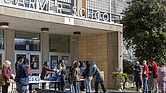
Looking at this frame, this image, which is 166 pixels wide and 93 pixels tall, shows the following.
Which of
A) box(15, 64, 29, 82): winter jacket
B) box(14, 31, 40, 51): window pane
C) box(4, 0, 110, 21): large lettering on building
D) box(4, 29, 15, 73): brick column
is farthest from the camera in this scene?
box(14, 31, 40, 51): window pane

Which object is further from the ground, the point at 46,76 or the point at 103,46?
the point at 103,46

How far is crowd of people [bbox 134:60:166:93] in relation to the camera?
48.5ft

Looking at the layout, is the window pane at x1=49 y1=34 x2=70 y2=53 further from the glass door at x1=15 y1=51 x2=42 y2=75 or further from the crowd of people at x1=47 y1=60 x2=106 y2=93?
the crowd of people at x1=47 y1=60 x2=106 y2=93

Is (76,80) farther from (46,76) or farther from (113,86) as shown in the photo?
(113,86)

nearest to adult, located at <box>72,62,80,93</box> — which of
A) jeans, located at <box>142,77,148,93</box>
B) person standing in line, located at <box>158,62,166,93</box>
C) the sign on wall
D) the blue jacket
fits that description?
the blue jacket

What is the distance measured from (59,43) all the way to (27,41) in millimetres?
2617

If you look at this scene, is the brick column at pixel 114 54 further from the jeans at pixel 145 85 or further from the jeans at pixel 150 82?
the jeans at pixel 145 85

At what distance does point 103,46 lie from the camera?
1998 centimetres

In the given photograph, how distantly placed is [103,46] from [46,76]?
544cm

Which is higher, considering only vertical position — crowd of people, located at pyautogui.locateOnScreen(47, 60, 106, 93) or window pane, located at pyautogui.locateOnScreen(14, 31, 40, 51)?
window pane, located at pyautogui.locateOnScreen(14, 31, 40, 51)

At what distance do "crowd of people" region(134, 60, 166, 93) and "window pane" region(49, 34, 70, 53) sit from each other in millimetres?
5383

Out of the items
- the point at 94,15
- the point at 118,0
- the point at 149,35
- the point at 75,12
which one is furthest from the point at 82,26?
the point at 118,0

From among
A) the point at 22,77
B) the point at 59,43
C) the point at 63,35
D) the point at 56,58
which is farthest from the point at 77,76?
the point at 63,35

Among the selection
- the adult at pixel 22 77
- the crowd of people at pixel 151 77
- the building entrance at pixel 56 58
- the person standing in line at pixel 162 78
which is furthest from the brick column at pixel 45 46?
the adult at pixel 22 77
